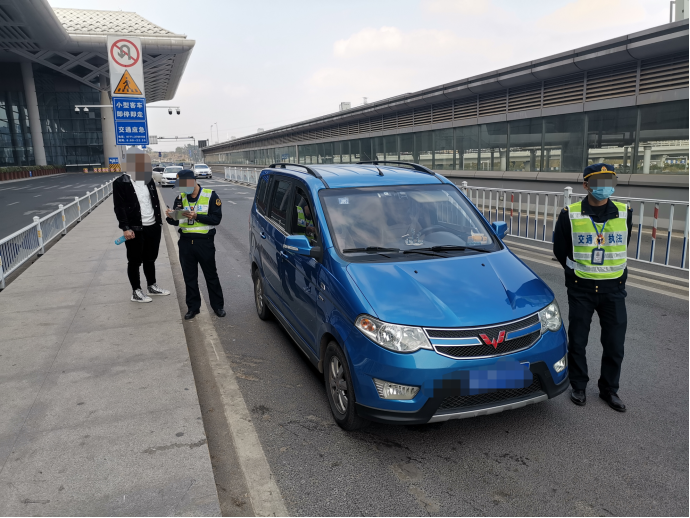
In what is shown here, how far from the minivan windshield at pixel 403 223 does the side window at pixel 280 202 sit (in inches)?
29.8

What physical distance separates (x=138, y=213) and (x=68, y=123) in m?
89.8

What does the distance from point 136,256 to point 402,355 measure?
4.85 metres

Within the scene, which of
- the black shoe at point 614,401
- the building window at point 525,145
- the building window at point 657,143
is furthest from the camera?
the building window at point 525,145

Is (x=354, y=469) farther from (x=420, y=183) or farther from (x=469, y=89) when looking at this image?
(x=469, y=89)

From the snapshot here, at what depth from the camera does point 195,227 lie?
615 centimetres

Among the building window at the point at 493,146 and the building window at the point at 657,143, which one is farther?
the building window at the point at 493,146

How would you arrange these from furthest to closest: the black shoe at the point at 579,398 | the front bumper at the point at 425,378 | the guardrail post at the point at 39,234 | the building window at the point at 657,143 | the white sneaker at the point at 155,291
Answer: the building window at the point at 657,143 < the guardrail post at the point at 39,234 < the white sneaker at the point at 155,291 < the black shoe at the point at 579,398 < the front bumper at the point at 425,378

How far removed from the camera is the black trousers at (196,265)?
20.4ft

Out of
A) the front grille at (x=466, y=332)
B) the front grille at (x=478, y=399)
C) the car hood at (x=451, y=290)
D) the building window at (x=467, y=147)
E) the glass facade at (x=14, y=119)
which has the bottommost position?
the front grille at (x=478, y=399)

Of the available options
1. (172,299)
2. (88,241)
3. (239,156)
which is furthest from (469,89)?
(239,156)

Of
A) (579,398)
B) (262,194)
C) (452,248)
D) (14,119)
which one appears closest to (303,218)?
(452,248)

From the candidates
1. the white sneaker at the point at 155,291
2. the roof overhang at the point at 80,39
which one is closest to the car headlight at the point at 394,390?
the white sneaker at the point at 155,291

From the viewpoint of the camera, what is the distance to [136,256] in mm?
6824

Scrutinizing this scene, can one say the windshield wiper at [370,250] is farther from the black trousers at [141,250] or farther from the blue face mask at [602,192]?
the black trousers at [141,250]
